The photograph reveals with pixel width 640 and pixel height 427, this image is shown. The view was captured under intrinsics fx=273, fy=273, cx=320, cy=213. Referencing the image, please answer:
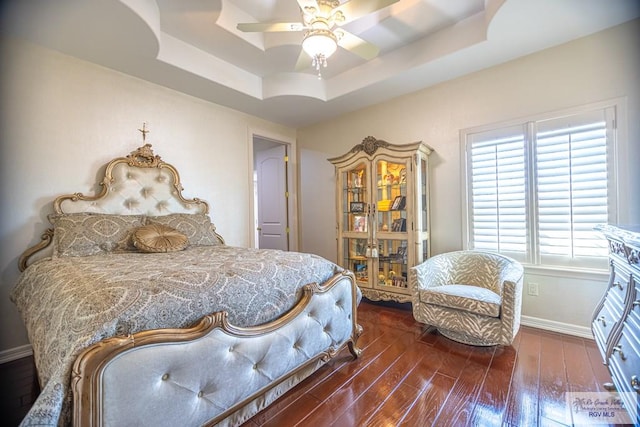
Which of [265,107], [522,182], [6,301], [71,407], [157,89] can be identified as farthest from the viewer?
[265,107]

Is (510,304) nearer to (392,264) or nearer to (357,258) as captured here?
(392,264)

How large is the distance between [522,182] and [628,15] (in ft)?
4.60

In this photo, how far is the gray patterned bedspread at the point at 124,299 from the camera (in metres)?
0.95

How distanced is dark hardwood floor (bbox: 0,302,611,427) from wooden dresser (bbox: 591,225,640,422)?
379 millimetres

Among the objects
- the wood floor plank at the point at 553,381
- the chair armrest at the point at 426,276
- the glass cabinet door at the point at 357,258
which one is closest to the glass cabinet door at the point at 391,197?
the glass cabinet door at the point at 357,258

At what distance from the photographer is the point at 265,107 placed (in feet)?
12.1

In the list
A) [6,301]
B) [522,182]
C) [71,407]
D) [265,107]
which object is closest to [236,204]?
[265,107]

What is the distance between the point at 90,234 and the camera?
2.20 metres

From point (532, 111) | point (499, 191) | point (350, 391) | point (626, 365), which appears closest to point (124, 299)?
point (350, 391)

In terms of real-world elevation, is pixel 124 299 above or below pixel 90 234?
below

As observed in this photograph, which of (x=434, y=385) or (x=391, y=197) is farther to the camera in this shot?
(x=391, y=197)

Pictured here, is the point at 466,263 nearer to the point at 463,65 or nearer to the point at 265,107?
the point at 463,65

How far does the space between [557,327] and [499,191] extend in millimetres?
1315

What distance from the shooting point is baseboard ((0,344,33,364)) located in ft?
7.04
